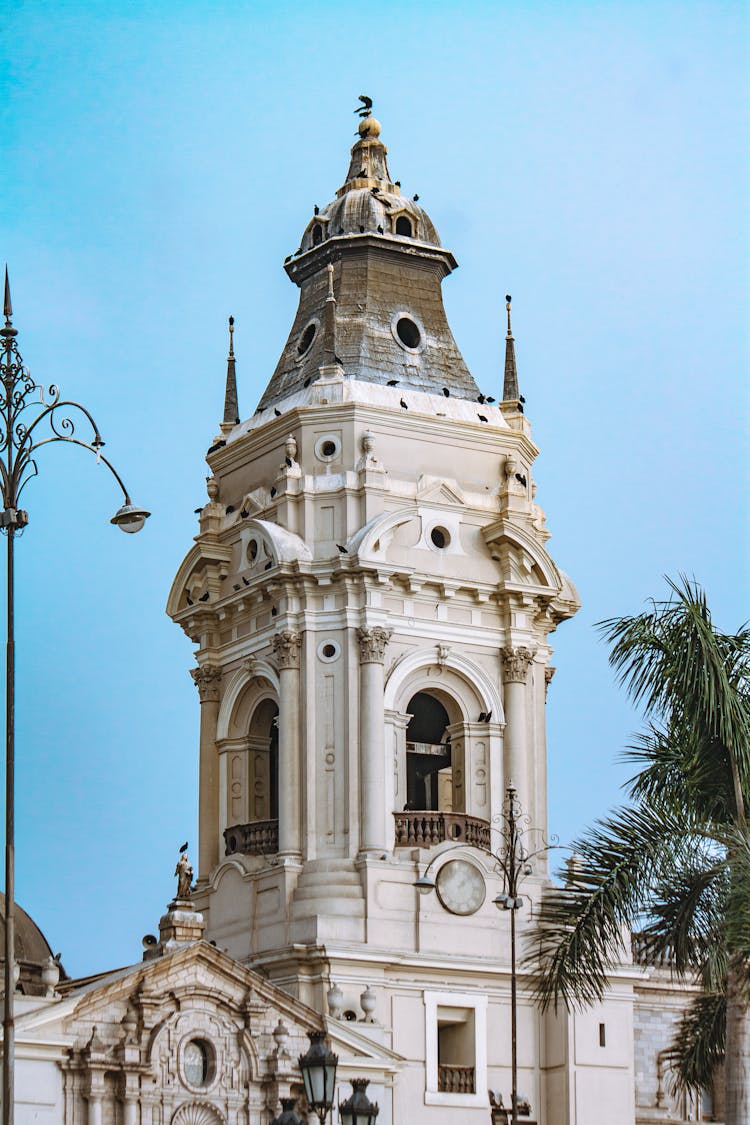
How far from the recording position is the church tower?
5062cm

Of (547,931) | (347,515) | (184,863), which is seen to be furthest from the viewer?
(347,515)

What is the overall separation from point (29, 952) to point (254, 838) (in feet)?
19.5

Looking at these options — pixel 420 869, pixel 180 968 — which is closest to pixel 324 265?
pixel 420 869

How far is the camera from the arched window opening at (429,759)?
54.6 metres

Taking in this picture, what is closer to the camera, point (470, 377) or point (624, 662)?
point (624, 662)

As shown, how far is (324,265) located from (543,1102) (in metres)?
20.2

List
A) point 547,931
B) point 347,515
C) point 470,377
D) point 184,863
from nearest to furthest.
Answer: point 547,931 < point 184,863 < point 347,515 < point 470,377

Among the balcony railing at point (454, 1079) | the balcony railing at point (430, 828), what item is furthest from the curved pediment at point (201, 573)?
the balcony railing at point (454, 1079)

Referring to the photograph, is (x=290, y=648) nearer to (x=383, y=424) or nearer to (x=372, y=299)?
(x=383, y=424)

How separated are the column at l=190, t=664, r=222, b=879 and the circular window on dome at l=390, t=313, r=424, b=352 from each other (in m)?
8.82

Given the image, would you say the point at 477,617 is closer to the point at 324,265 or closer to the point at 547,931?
the point at 324,265

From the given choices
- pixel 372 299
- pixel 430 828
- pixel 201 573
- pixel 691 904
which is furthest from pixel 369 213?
pixel 691 904

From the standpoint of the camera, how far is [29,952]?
54719 millimetres

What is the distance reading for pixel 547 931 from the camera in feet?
107
